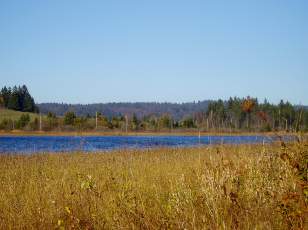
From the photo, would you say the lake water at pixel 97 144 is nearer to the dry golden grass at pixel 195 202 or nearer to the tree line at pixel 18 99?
the dry golden grass at pixel 195 202

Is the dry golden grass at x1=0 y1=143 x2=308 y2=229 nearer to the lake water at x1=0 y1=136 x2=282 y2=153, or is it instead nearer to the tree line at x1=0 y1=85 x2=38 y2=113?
the lake water at x1=0 y1=136 x2=282 y2=153

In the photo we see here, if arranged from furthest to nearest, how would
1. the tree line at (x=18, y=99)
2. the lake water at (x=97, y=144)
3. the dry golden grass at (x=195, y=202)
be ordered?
the tree line at (x=18, y=99), the lake water at (x=97, y=144), the dry golden grass at (x=195, y=202)

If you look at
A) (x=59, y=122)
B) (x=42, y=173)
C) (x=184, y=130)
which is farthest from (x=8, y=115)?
(x=42, y=173)

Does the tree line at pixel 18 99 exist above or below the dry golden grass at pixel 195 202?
above

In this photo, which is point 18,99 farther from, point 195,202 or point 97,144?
point 195,202

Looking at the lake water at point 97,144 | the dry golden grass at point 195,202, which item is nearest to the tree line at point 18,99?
the lake water at point 97,144

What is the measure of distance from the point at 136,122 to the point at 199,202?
121 metres

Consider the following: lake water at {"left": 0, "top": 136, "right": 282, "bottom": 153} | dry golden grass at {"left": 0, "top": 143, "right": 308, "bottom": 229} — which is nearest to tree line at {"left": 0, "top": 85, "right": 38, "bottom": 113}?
lake water at {"left": 0, "top": 136, "right": 282, "bottom": 153}

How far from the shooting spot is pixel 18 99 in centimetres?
13025

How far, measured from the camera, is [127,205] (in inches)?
213

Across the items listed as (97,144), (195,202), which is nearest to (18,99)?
(97,144)

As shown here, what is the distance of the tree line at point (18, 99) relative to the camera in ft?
424

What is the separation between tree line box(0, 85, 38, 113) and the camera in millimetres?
129250

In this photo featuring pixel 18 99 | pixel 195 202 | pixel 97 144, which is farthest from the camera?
pixel 18 99
